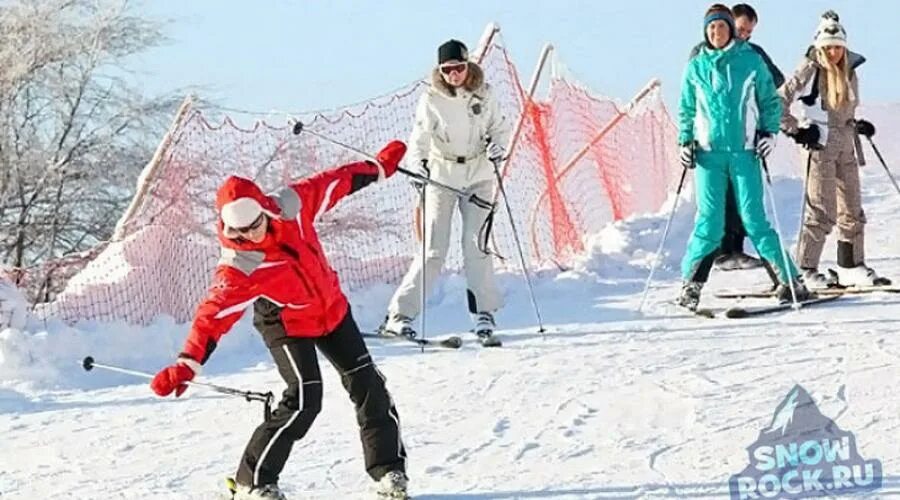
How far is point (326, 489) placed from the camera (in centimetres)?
647

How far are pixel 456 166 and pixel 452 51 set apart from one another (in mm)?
742

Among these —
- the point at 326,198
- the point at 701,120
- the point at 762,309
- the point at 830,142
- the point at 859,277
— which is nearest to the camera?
the point at 326,198

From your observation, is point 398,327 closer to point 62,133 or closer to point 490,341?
point 490,341

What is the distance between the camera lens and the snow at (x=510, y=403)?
21.5ft

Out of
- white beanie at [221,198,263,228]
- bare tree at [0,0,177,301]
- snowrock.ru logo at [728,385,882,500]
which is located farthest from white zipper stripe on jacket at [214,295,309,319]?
bare tree at [0,0,177,301]

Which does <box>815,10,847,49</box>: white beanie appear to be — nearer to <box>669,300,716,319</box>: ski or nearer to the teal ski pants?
the teal ski pants

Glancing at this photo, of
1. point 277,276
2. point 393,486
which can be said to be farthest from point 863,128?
point 277,276

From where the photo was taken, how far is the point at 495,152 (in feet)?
30.1

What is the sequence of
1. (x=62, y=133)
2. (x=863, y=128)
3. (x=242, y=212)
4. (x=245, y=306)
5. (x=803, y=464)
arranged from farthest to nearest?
1. (x=62, y=133)
2. (x=863, y=128)
3. (x=803, y=464)
4. (x=245, y=306)
5. (x=242, y=212)

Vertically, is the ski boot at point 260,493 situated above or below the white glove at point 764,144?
below

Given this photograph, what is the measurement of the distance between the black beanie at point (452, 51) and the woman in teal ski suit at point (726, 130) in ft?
4.96

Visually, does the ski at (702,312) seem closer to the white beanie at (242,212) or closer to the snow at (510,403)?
the snow at (510,403)

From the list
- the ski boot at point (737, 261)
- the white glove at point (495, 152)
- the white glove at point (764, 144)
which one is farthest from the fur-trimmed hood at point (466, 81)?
the ski boot at point (737, 261)

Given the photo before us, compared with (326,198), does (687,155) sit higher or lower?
higher
